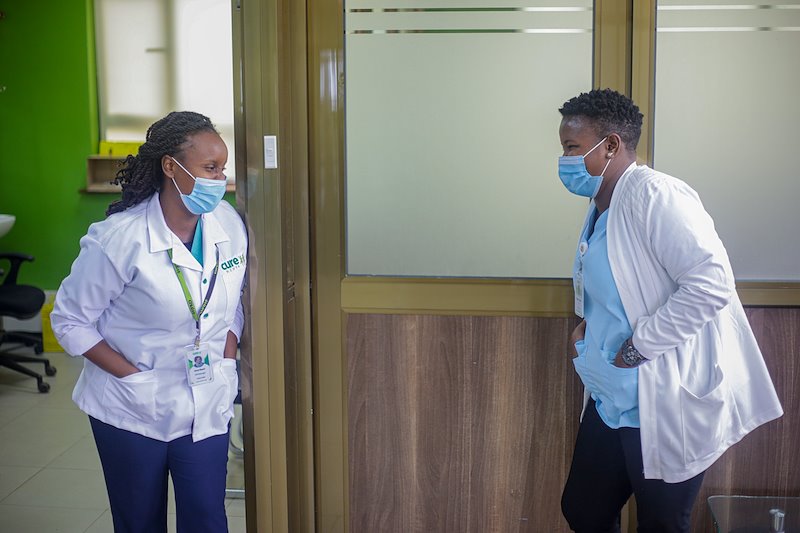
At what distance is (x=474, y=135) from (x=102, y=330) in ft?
3.73

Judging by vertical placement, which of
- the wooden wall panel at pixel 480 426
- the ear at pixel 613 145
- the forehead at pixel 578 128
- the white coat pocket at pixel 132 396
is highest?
the forehead at pixel 578 128

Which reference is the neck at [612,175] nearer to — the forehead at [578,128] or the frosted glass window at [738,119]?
the forehead at [578,128]

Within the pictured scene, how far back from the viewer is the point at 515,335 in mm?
2359

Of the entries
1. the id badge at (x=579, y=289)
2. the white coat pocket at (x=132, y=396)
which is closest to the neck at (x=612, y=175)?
the id badge at (x=579, y=289)

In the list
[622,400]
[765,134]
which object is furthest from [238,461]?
[765,134]

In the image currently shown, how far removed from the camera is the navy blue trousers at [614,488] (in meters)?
1.81

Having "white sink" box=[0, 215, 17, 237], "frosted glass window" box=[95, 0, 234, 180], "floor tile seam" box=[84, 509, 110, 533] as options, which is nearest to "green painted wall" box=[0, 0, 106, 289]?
"frosted glass window" box=[95, 0, 234, 180]

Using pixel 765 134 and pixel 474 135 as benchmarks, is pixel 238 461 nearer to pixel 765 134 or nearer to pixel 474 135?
pixel 474 135

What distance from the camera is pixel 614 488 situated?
195 centimetres

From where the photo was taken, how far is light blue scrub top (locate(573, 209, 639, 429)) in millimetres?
1779

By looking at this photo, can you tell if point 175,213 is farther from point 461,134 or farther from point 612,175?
point 612,175

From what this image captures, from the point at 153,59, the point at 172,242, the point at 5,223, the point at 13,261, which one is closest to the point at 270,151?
the point at 172,242

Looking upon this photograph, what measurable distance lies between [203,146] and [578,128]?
853 millimetres

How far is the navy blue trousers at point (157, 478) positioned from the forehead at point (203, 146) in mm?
634
